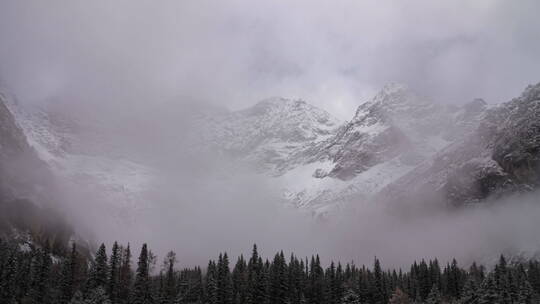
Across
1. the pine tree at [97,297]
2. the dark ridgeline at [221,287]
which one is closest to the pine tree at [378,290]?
Result: the dark ridgeline at [221,287]

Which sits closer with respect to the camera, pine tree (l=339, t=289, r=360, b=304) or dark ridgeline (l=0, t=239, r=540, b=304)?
dark ridgeline (l=0, t=239, r=540, b=304)

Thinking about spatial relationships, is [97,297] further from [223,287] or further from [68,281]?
[223,287]

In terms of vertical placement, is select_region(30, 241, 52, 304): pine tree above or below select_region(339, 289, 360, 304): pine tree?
above

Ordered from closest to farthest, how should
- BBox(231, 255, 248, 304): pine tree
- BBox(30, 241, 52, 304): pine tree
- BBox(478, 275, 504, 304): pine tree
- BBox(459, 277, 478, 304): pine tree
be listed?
BBox(478, 275, 504, 304): pine tree < BBox(459, 277, 478, 304): pine tree < BBox(30, 241, 52, 304): pine tree < BBox(231, 255, 248, 304): pine tree

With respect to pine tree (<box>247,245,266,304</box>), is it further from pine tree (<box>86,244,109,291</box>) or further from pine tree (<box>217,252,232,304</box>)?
pine tree (<box>86,244,109,291</box>)

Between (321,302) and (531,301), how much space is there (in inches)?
2222

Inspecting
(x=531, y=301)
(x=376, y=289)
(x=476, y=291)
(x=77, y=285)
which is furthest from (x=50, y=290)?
(x=531, y=301)

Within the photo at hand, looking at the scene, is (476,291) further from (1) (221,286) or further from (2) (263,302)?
(1) (221,286)

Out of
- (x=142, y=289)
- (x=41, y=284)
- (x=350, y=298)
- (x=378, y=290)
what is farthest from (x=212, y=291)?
(x=378, y=290)

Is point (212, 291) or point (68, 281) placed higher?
point (68, 281)

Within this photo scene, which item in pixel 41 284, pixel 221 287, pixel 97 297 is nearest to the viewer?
pixel 97 297

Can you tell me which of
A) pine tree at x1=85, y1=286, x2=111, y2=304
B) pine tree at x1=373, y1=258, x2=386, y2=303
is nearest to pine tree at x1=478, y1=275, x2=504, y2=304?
pine tree at x1=373, y1=258, x2=386, y2=303

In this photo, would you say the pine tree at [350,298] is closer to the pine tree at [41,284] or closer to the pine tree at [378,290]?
the pine tree at [378,290]

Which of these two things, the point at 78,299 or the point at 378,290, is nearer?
the point at 78,299
